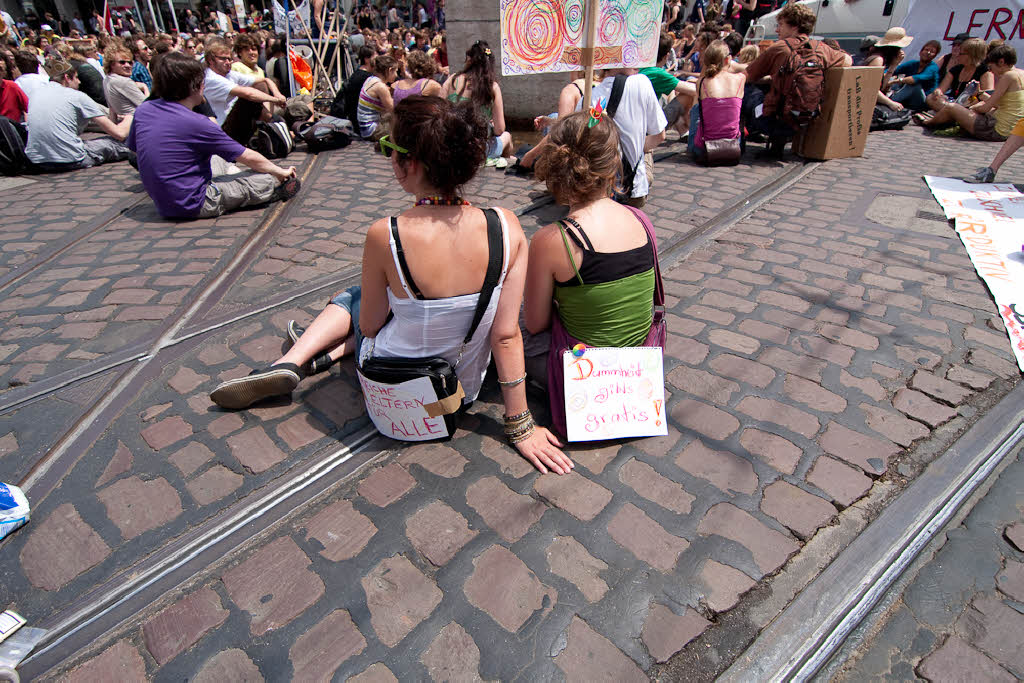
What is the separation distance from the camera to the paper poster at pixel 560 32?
312cm

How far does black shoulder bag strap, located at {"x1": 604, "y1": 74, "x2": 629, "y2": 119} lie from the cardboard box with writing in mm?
3782

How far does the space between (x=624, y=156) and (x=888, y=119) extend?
6.91 meters

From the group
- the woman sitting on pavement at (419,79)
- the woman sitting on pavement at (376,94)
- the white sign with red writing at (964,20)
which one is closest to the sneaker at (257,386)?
the woman sitting on pavement at (419,79)

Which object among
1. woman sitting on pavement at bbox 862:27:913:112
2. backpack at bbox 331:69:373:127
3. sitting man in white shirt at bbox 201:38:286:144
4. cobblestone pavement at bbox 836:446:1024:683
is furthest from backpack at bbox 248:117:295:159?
woman sitting on pavement at bbox 862:27:913:112

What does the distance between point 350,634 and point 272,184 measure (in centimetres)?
495

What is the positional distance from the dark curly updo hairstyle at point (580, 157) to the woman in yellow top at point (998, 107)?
8.20m

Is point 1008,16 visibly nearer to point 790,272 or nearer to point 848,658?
point 790,272

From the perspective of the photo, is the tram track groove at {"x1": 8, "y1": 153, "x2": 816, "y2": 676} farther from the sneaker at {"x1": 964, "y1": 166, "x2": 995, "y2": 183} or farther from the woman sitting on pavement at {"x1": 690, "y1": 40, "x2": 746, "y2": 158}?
the sneaker at {"x1": 964, "y1": 166, "x2": 995, "y2": 183}

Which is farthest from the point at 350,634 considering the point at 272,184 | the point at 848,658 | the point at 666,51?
the point at 666,51

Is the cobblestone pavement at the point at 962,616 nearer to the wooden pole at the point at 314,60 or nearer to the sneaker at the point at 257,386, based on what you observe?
the sneaker at the point at 257,386

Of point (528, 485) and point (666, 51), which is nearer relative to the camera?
point (528, 485)

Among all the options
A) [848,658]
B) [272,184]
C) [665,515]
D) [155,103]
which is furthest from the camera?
[272,184]

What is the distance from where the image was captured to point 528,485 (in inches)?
92.7

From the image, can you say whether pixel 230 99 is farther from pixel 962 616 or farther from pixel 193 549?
pixel 962 616
